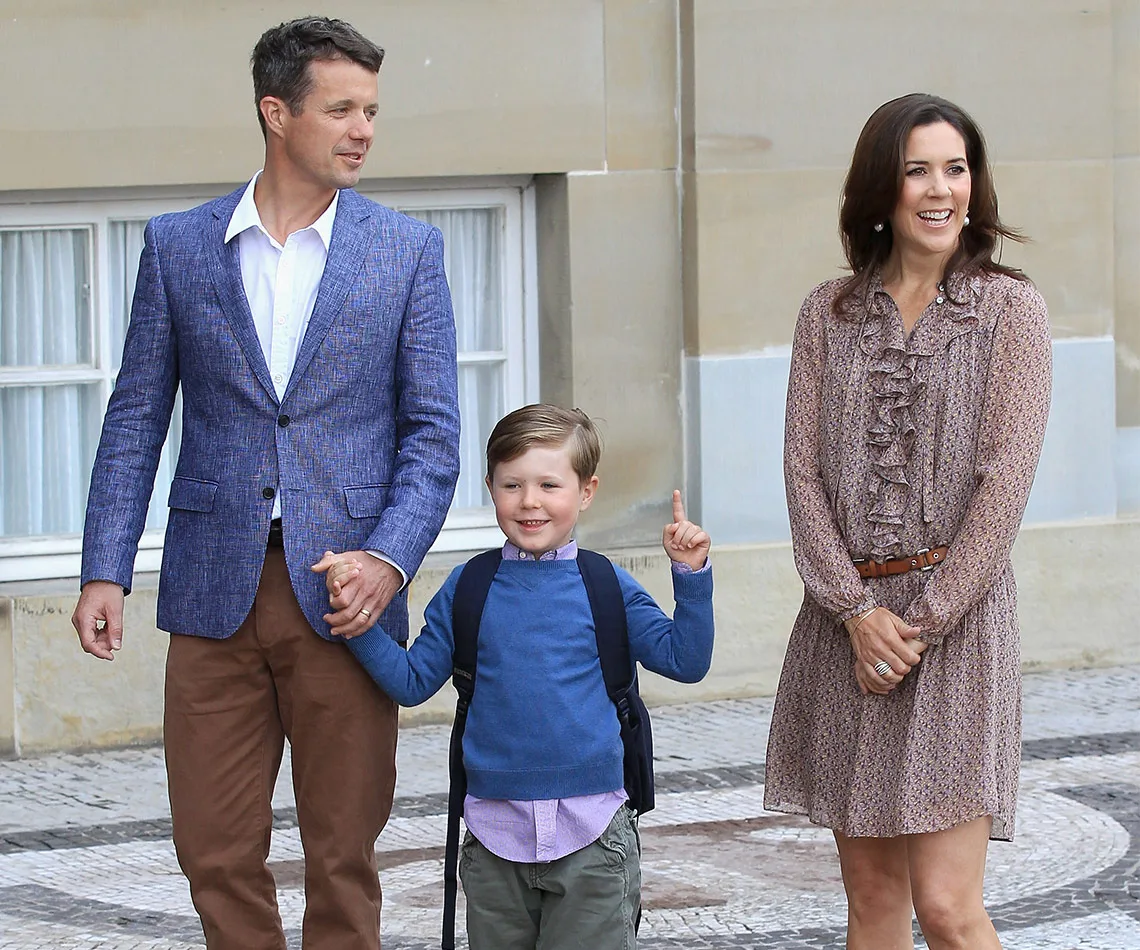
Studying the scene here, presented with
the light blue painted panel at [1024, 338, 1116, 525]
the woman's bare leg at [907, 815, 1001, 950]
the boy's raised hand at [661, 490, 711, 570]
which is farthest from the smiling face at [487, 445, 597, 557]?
the light blue painted panel at [1024, 338, 1116, 525]

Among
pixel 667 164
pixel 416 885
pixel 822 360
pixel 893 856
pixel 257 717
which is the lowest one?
pixel 416 885

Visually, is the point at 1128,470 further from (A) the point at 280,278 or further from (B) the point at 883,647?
(A) the point at 280,278

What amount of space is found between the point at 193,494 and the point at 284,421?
0.83ft

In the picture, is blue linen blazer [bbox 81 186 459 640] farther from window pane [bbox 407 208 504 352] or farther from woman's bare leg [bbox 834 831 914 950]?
window pane [bbox 407 208 504 352]

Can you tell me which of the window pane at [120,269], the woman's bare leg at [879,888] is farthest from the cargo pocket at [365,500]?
the window pane at [120,269]

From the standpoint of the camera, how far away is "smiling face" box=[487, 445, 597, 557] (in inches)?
148

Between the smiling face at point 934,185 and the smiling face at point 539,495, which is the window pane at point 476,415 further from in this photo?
the smiling face at point 934,185

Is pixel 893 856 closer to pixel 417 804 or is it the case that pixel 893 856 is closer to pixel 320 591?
pixel 320 591

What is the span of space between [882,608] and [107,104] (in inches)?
165

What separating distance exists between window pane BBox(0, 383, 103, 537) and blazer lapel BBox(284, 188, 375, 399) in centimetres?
366

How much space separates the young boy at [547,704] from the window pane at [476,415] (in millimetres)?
3991

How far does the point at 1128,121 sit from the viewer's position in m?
8.23

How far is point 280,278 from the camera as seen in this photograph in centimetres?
391

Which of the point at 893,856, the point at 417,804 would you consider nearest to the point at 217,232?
the point at 893,856
